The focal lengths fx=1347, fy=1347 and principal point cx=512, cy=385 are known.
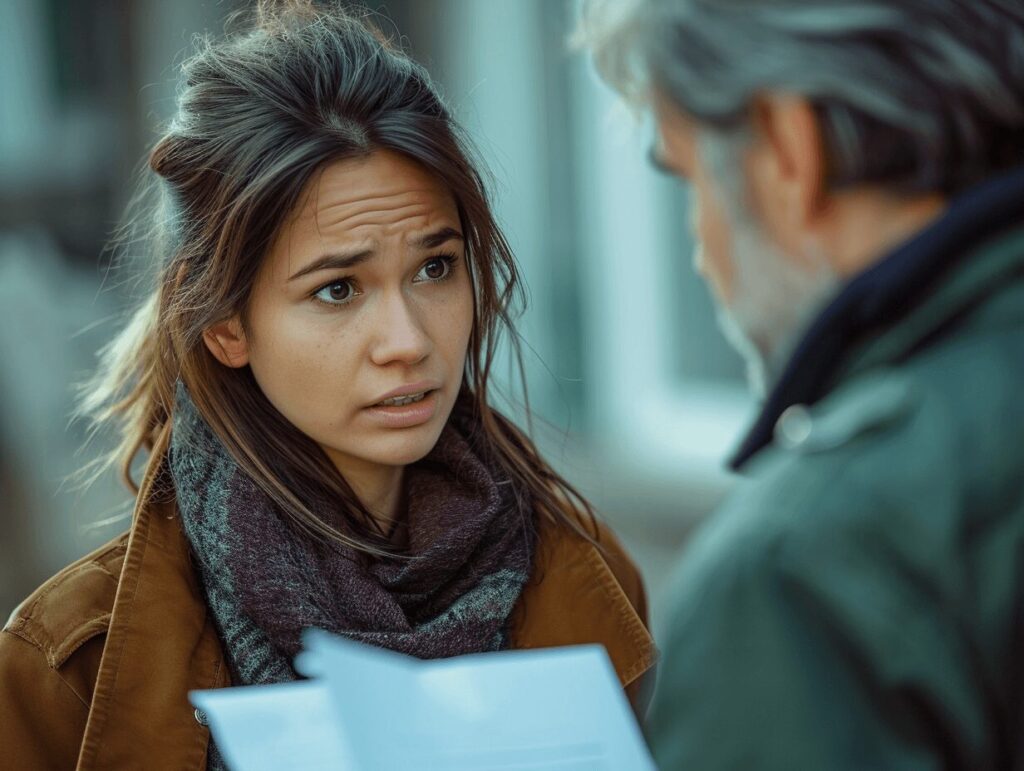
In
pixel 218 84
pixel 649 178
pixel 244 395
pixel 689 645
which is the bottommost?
pixel 649 178

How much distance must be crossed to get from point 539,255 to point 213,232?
4942 millimetres

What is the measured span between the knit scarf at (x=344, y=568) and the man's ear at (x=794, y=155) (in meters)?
1.11

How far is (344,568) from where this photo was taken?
7.09 ft

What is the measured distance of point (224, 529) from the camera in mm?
2098

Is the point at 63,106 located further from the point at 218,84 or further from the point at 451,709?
the point at 451,709

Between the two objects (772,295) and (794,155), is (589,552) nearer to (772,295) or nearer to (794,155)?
(772,295)

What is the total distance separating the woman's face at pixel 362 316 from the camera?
7.02ft

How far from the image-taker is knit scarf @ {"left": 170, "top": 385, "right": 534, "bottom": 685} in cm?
205

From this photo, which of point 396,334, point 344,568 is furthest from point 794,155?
point 344,568

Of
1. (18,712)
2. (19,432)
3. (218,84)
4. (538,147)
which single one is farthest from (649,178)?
(18,712)

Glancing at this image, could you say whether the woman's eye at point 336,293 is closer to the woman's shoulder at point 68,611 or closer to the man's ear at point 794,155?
the woman's shoulder at point 68,611

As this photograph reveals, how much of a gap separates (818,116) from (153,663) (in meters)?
1.34

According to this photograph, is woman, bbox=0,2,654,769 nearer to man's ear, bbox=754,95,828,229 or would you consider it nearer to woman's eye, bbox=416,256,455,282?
woman's eye, bbox=416,256,455,282

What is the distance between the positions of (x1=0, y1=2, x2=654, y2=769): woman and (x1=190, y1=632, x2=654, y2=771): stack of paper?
572 mm
